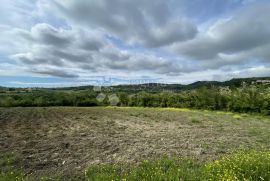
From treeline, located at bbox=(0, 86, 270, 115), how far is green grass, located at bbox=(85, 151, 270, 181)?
129ft

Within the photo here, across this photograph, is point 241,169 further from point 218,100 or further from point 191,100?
point 191,100

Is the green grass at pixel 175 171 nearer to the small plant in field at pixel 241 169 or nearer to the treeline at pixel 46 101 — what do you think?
the small plant in field at pixel 241 169

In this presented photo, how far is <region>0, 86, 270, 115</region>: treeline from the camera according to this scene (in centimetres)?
Answer: 4712

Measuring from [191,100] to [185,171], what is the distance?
5787cm

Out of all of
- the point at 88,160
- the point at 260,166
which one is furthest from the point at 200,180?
the point at 88,160

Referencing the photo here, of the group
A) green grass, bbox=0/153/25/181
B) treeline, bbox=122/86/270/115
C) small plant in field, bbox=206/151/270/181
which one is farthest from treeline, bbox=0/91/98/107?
small plant in field, bbox=206/151/270/181

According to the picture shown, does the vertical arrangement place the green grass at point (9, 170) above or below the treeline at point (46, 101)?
above

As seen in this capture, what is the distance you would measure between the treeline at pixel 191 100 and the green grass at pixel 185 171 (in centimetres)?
3921

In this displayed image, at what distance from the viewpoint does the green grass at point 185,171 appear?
799 centimetres

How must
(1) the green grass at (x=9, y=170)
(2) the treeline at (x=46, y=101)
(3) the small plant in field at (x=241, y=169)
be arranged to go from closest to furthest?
(3) the small plant in field at (x=241, y=169), (1) the green grass at (x=9, y=170), (2) the treeline at (x=46, y=101)

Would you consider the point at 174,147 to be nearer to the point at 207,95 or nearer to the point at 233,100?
the point at 233,100

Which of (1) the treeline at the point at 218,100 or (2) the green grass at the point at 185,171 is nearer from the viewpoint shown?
(2) the green grass at the point at 185,171

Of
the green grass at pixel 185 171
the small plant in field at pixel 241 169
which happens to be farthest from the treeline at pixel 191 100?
the green grass at pixel 185 171

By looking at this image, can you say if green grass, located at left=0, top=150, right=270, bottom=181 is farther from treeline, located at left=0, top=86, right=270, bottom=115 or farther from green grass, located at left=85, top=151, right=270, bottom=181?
treeline, located at left=0, top=86, right=270, bottom=115
